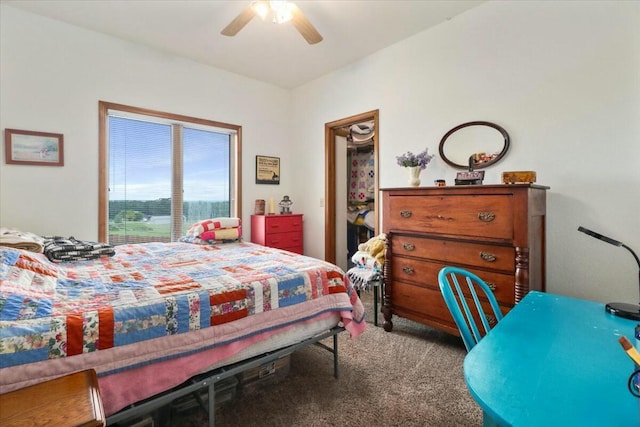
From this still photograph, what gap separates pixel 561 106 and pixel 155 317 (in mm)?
2941

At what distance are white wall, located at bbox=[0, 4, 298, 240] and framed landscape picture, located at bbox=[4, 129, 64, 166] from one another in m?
0.05

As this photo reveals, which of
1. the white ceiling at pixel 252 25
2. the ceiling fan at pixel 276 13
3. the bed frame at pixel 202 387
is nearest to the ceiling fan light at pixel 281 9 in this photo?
the ceiling fan at pixel 276 13

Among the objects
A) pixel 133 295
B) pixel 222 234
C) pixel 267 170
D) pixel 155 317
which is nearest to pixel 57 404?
pixel 155 317

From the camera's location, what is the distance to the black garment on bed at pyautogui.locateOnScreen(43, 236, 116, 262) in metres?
2.11

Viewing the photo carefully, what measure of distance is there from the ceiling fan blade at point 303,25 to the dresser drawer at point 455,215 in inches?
58.5

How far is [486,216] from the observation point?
81.9 inches

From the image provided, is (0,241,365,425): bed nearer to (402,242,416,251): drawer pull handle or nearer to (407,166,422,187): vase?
(402,242,416,251): drawer pull handle

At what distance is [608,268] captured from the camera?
2.10m

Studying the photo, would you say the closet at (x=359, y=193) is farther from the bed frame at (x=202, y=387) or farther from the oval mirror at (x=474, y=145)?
the bed frame at (x=202, y=387)

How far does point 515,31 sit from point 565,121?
86 centimetres

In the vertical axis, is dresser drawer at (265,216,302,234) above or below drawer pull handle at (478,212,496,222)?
below

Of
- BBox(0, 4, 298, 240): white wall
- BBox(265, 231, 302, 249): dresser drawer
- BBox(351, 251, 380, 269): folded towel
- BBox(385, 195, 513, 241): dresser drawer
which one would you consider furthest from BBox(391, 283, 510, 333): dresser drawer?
BBox(0, 4, 298, 240): white wall

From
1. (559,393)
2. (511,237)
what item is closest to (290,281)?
(559,393)

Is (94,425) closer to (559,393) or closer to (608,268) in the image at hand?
(559,393)
